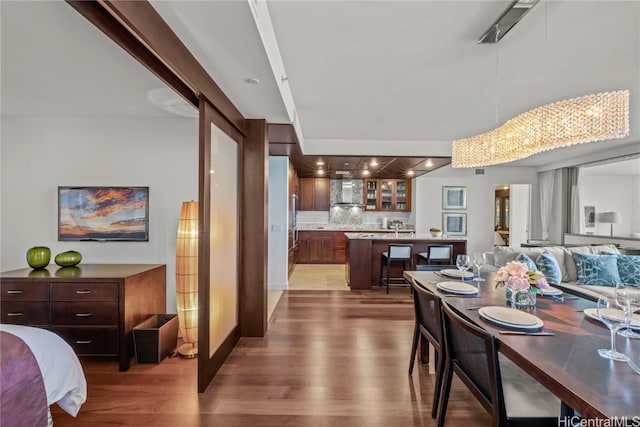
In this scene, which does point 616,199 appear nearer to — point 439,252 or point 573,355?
point 439,252

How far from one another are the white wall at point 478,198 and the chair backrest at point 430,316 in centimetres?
540

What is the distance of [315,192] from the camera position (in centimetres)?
788

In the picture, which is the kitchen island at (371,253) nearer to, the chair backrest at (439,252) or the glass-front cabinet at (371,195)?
the chair backrest at (439,252)

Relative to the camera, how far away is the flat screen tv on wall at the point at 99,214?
3074 millimetres

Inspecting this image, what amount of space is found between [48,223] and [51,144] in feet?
2.76

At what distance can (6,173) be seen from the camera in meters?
3.06

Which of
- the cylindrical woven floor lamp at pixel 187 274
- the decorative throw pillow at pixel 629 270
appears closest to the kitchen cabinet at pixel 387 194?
the decorative throw pillow at pixel 629 270

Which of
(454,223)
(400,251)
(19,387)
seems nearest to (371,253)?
(400,251)

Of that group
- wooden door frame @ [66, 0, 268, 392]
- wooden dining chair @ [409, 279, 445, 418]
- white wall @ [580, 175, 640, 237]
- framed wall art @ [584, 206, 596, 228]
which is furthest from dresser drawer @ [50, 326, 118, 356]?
white wall @ [580, 175, 640, 237]

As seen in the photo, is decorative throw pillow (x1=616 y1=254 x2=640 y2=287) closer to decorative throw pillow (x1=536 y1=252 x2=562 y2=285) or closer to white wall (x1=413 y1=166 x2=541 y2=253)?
decorative throw pillow (x1=536 y1=252 x2=562 y2=285)

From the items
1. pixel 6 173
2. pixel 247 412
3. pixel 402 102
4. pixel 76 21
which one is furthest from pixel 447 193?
pixel 6 173

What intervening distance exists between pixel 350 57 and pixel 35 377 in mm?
2879

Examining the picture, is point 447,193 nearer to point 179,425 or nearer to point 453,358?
point 453,358

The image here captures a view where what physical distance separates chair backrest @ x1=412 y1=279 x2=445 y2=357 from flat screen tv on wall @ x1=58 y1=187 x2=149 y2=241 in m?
2.86
